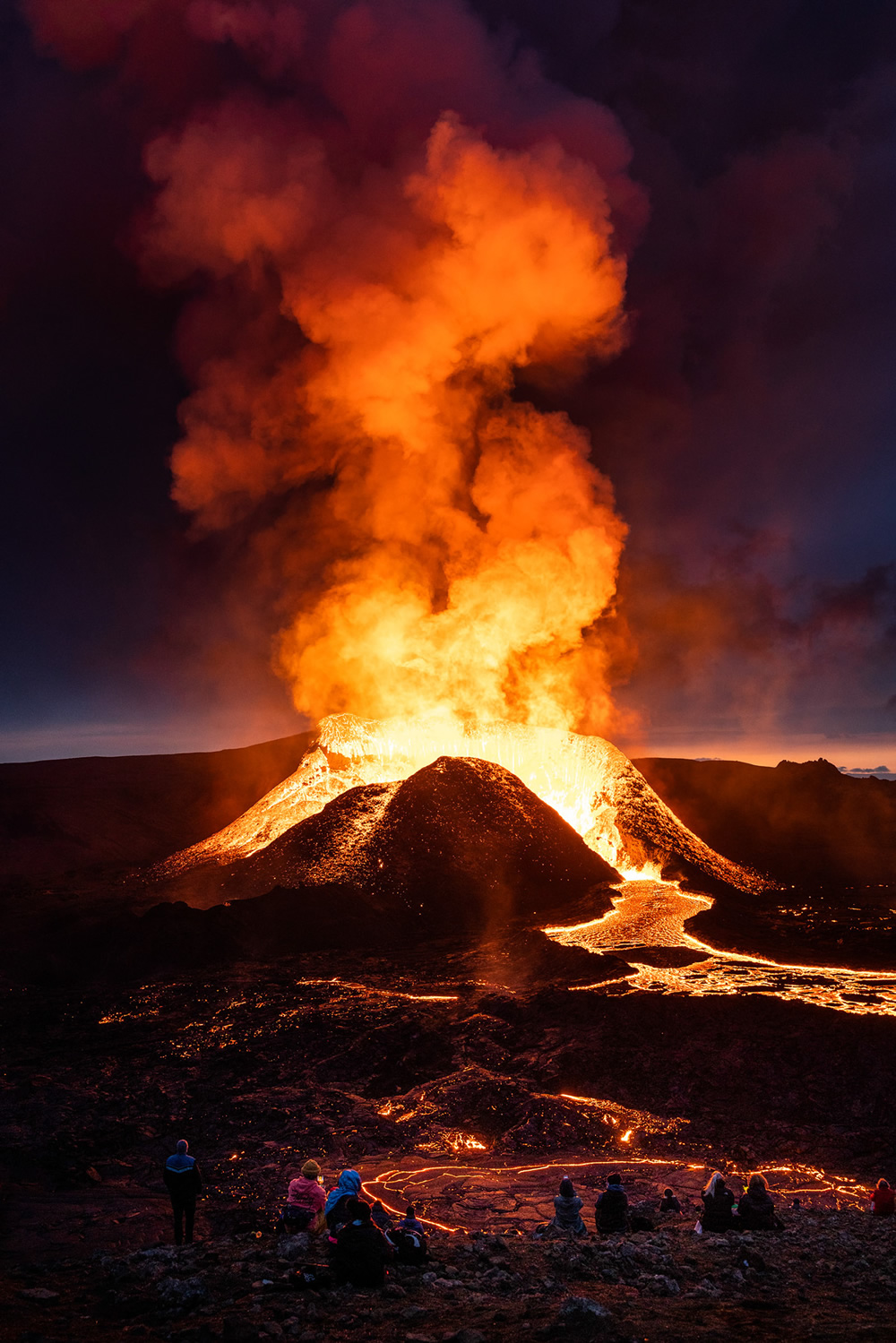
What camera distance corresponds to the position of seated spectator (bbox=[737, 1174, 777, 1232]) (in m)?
9.87

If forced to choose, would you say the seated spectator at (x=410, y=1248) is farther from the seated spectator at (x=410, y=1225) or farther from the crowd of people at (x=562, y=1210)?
the crowd of people at (x=562, y=1210)

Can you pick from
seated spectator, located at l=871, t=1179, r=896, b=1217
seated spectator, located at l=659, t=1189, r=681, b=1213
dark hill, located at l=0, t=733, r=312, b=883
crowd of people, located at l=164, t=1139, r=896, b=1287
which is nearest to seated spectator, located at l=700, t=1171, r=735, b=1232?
crowd of people, located at l=164, t=1139, r=896, b=1287

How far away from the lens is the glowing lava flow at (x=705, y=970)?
68.7 ft

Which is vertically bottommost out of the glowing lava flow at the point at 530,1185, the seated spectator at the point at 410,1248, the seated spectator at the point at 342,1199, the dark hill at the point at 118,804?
the glowing lava flow at the point at 530,1185

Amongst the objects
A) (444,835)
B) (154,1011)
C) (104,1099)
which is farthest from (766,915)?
(104,1099)

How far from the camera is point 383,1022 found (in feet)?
66.3

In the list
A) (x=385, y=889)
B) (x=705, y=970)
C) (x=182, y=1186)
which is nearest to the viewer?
(x=182, y=1186)

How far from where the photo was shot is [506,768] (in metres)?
48.2

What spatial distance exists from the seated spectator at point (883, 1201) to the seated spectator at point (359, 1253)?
768 cm

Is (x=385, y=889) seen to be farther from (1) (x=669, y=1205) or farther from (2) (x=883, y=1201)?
(2) (x=883, y=1201)

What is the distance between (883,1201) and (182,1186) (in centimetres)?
962

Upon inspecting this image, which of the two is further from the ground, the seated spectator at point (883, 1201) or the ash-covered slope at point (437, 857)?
the ash-covered slope at point (437, 857)

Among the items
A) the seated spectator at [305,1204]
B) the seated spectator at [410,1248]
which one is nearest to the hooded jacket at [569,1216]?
the seated spectator at [410,1248]

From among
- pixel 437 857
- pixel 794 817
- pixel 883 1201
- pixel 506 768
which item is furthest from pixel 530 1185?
pixel 794 817
